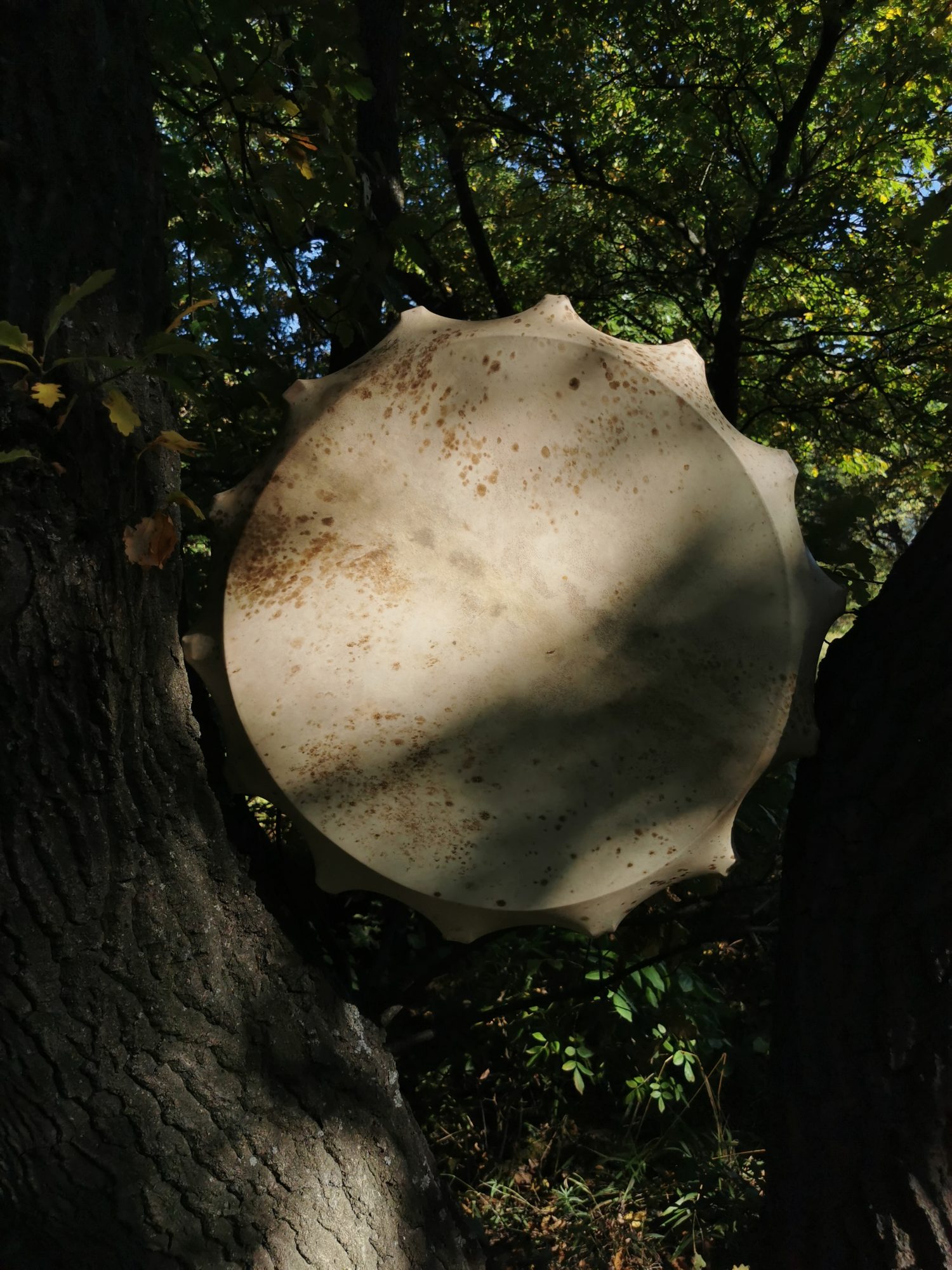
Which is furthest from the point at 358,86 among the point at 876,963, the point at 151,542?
the point at 876,963

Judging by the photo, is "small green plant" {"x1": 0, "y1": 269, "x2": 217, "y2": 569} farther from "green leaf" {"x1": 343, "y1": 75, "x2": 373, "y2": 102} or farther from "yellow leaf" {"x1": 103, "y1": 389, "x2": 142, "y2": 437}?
"green leaf" {"x1": 343, "y1": 75, "x2": 373, "y2": 102}

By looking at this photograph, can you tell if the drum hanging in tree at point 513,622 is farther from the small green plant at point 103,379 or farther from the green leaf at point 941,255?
the green leaf at point 941,255

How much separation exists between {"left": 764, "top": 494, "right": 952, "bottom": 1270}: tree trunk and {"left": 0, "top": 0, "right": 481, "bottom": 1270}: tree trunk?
0.71 m

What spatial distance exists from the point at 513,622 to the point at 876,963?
702mm

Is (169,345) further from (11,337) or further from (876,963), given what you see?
(876,963)

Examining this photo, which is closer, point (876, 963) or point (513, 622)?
point (876, 963)

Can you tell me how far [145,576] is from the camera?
1298 millimetres

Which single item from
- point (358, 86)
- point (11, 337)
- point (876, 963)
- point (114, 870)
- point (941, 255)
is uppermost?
point (358, 86)

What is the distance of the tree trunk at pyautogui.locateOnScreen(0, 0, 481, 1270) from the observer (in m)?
1.18

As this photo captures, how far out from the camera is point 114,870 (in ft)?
4.12

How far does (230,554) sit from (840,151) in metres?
5.48

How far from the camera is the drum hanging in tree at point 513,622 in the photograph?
1.27 m

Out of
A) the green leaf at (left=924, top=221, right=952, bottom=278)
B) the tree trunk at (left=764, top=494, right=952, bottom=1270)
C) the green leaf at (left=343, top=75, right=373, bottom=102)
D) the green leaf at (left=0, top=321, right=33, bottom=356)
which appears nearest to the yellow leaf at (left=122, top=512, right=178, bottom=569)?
the green leaf at (left=0, top=321, right=33, bottom=356)

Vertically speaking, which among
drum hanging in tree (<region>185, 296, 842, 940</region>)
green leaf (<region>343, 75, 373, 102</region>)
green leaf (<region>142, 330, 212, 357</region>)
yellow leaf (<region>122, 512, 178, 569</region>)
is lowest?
drum hanging in tree (<region>185, 296, 842, 940</region>)
